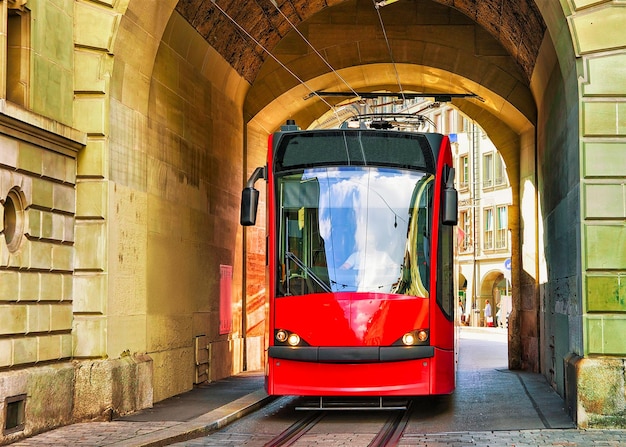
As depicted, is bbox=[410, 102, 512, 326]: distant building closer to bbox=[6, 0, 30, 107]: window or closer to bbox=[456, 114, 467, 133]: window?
bbox=[456, 114, 467, 133]: window

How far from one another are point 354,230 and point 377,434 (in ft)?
8.24

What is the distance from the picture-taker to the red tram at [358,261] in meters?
13.1

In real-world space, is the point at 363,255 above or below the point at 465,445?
above

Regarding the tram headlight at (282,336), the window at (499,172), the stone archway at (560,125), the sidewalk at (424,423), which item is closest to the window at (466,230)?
the window at (499,172)

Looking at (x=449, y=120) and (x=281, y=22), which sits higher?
(x=449, y=120)

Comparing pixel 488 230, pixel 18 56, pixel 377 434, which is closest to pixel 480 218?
pixel 488 230

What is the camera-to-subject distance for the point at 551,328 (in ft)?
59.8

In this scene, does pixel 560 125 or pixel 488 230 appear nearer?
pixel 560 125

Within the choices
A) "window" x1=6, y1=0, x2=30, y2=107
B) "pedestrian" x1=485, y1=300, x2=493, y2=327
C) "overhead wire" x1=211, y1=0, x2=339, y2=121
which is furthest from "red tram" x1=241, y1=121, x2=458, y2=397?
"pedestrian" x1=485, y1=300, x2=493, y2=327

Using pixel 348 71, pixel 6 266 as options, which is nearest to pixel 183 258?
pixel 6 266

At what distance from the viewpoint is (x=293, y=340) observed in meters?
13.3

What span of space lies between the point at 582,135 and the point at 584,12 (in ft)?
4.70

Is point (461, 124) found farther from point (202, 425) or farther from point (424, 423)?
point (202, 425)

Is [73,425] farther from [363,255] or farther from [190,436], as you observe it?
[363,255]
